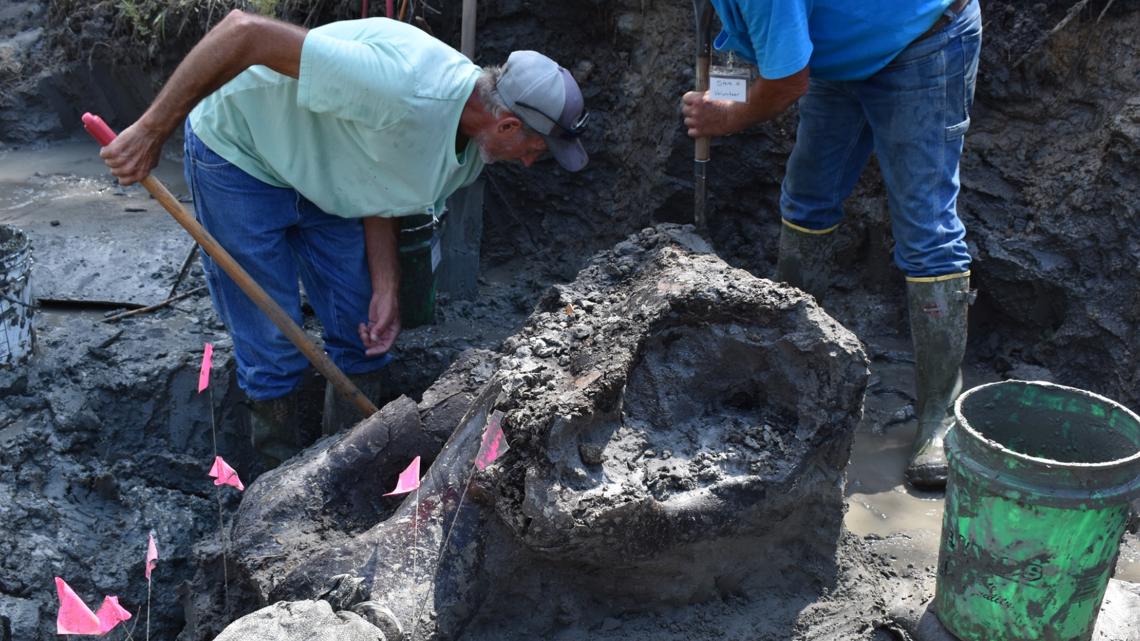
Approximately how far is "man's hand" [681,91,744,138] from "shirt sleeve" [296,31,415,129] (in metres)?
0.90

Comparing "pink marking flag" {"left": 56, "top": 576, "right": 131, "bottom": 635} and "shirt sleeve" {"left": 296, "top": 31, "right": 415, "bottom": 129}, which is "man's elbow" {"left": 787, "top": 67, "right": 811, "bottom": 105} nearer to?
"shirt sleeve" {"left": 296, "top": 31, "right": 415, "bottom": 129}

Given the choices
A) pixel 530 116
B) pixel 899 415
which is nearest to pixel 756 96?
pixel 530 116

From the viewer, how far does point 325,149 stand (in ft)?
9.85

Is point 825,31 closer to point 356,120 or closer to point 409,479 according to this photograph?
point 356,120

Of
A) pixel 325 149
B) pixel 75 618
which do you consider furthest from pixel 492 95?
pixel 75 618

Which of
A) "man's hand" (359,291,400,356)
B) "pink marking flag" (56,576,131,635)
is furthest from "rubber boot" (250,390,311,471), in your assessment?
"pink marking flag" (56,576,131,635)

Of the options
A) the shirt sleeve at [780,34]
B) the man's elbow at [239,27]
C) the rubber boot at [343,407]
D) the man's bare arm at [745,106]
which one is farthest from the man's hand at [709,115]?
the rubber boot at [343,407]

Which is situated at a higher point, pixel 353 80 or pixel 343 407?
pixel 353 80

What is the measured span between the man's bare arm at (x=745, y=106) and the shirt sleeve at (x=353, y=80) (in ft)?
2.99

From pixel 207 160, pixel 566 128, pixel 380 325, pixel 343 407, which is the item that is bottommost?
pixel 343 407

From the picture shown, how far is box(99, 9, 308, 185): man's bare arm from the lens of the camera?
2688mm

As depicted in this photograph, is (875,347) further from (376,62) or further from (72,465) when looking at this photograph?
(72,465)

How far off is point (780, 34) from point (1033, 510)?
1.40 meters

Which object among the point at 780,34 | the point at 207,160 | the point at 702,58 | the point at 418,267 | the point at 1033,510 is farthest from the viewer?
the point at 418,267
